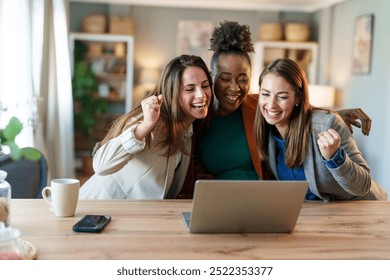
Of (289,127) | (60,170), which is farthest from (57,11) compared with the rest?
(289,127)

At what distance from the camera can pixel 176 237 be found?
1237 millimetres

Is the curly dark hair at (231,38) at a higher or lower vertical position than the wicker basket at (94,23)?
lower

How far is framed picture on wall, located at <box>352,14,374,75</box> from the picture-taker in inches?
188

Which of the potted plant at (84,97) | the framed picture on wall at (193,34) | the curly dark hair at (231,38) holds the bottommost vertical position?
the potted plant at (84,97)

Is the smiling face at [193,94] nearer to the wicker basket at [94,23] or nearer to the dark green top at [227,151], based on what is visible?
the dark green top at [227,151]

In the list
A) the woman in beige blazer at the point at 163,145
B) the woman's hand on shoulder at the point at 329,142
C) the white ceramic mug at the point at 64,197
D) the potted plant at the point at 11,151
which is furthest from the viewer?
the woman in beige blazer at the point at 163,145

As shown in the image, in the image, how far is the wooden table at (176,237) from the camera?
1134 mm

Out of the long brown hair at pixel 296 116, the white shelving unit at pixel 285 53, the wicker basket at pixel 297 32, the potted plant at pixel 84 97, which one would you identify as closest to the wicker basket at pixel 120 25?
the potted plant at pixel 84 97

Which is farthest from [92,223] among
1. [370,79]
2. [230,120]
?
[370,79]

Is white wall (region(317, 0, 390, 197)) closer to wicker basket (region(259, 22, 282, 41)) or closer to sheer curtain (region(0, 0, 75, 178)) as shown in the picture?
wicker basket (region(259, 22, 282, 41))

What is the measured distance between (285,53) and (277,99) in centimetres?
493

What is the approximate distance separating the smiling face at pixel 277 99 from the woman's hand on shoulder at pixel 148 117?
387 mm

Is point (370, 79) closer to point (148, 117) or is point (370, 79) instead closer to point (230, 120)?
point (230, 120)
